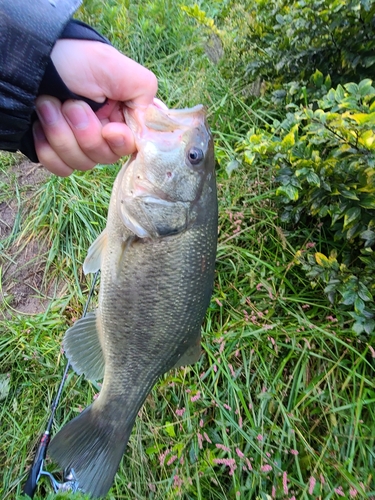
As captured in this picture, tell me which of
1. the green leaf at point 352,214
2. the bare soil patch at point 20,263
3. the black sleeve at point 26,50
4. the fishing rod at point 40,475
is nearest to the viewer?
the black sleeve at point 26,50

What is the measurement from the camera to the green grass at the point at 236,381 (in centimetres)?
207

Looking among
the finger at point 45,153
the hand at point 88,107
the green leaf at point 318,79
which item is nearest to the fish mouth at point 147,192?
the hand at point 88,107

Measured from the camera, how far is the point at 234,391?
7.44 feet

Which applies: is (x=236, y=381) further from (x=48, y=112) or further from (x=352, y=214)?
(x=48, y=112)

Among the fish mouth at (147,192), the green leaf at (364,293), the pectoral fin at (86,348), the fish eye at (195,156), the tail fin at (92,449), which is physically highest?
the fish eye at (195,156)

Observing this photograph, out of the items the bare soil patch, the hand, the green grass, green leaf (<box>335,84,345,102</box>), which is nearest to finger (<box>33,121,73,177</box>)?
the hand

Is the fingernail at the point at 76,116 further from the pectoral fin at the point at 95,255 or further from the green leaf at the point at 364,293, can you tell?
the green leaf at the point at 364,293

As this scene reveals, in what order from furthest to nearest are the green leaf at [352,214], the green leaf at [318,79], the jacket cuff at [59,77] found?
1. the green leaf at [318,79]
2. the green leaf at [352,214]
3. the jacket cuff at [59,77]

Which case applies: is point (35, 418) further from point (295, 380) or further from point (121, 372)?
point (295, 380)

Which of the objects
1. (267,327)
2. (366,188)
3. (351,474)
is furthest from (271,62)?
(351,474)

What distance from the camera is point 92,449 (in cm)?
164

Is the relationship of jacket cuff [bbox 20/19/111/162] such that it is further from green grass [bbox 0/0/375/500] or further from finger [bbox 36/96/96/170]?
green grass [bbox 0/0/375/500]

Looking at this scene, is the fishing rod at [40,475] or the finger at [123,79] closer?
the finger at [123,79]

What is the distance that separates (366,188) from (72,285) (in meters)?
2.12
